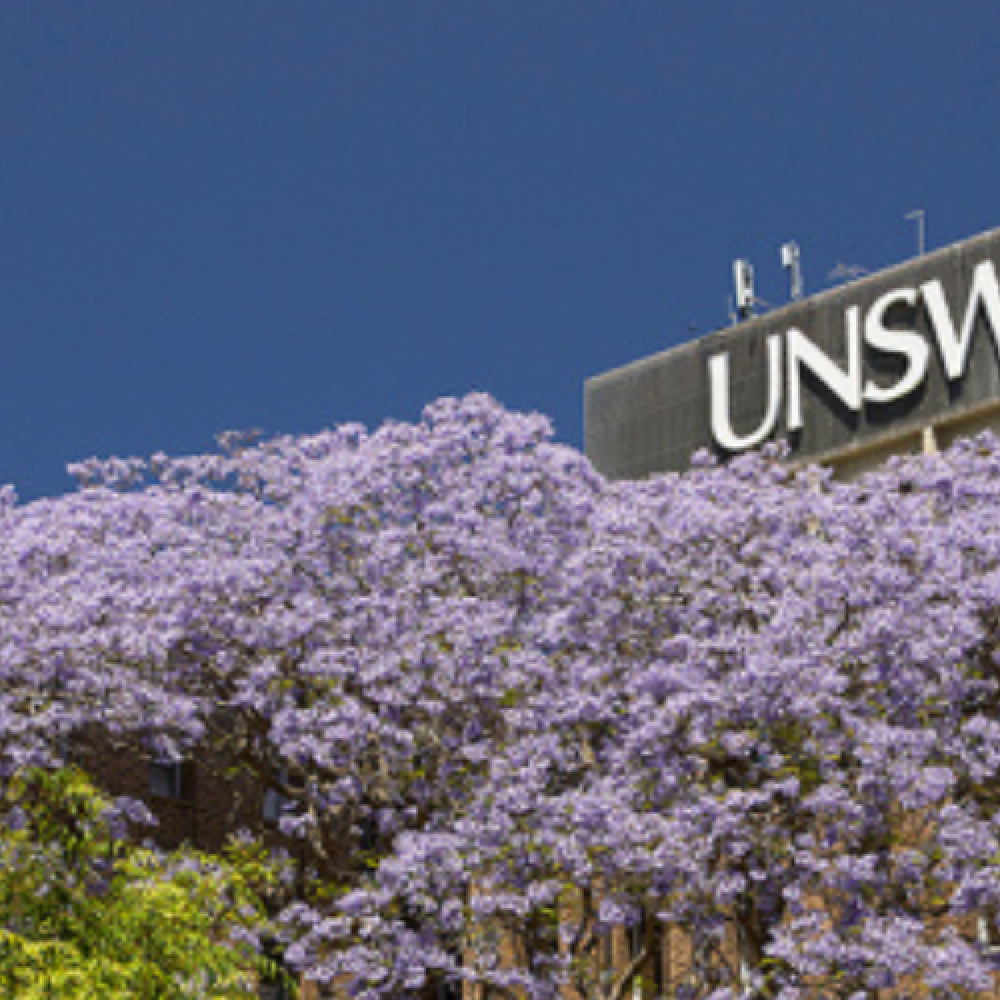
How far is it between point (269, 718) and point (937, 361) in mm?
23453

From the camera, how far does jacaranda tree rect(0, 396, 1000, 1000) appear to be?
1117 inches

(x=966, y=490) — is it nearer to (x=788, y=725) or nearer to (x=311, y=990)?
(x=788, y=725)

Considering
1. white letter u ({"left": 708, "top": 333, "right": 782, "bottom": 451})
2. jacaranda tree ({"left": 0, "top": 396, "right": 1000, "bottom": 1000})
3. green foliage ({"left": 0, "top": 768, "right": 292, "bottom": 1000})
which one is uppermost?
white letter u ({"left": 708, "top": 333, "right": 782, "bottom": 451})

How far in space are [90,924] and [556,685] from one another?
7.31 m

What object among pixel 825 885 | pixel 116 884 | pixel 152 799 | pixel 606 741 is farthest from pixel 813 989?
pixel 152 799

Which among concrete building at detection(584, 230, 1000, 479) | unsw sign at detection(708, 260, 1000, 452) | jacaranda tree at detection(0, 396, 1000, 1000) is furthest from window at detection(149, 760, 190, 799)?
unsw sign at detection(708, 260, 1000, 452)

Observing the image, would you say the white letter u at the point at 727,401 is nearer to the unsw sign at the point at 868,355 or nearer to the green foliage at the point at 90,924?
the unsw sign at the point at 868,355

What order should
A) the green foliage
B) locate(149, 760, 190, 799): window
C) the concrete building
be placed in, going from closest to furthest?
the green foliage < locate(149, 760, 190, 799): window < the concrete building

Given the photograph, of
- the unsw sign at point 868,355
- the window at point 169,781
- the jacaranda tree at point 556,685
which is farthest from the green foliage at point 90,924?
the unsw sign at point 868,355

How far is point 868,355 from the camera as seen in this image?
180 feet

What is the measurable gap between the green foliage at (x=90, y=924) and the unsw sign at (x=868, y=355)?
2786 cm

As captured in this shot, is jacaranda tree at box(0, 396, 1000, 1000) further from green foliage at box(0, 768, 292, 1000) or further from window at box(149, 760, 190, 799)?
window at box(149, 760, 190, 799)

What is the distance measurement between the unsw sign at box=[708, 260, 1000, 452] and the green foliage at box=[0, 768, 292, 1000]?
27858mm

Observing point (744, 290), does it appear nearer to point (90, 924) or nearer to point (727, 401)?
point (727, 401)
